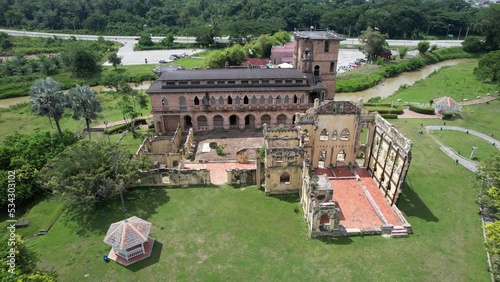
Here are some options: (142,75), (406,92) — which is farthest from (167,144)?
(406,92)

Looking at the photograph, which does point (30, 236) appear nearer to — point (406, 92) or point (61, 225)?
point (61, 225)

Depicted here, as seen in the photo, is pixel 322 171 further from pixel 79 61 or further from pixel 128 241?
pixel 79 61

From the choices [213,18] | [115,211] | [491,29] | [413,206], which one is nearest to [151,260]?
[115,211]

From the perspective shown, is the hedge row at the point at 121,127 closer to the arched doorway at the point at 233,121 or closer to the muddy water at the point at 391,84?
the arched doorway at the point at 233,121

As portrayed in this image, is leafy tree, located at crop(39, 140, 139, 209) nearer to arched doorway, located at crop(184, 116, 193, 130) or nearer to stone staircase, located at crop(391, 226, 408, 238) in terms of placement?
arched doorway, located at crop(184, 116, 193, 130)

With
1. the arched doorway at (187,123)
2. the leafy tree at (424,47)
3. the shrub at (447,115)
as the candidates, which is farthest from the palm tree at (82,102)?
the leafy tree at (424,47)

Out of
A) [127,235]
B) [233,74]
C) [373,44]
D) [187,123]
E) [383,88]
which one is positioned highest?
[373,44]
